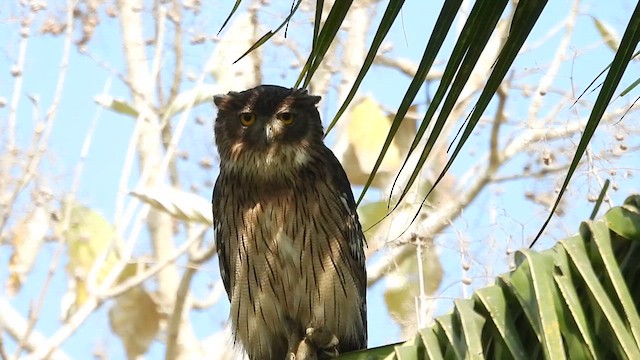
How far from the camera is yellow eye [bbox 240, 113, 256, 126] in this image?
15.6 ft

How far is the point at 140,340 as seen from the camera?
12.0 m

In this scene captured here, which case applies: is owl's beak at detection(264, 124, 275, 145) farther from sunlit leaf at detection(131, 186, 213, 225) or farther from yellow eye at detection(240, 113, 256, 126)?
sunlit leaf at detection(131, 186, 213, 225)

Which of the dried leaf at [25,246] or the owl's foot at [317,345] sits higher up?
the dried leaf at [25,246]

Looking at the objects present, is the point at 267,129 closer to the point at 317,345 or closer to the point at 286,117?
the point at 286,117

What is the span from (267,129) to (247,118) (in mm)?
123

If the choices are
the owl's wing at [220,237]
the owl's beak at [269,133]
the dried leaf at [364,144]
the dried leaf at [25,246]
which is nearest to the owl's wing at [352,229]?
the owl's beak at [269,133]

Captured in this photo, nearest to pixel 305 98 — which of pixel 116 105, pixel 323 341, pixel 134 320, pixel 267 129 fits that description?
pixel 267 129

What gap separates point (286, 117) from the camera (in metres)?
4.78

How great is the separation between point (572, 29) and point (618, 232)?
33.4 ft

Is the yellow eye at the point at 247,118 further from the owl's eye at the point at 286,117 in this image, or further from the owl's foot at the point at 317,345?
the owl's foot at the point at 317,345

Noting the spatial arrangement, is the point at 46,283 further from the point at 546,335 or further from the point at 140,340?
the point at 546,335

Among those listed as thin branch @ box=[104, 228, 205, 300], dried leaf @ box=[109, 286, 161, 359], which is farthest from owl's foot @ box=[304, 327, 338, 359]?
dried leaf @ box=[109, 286, 161, 359]

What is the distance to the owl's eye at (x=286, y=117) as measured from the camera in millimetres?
4754

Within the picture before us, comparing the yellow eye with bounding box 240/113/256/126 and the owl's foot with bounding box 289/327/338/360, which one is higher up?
the yellow eye with bounding box 240/113/256/126
